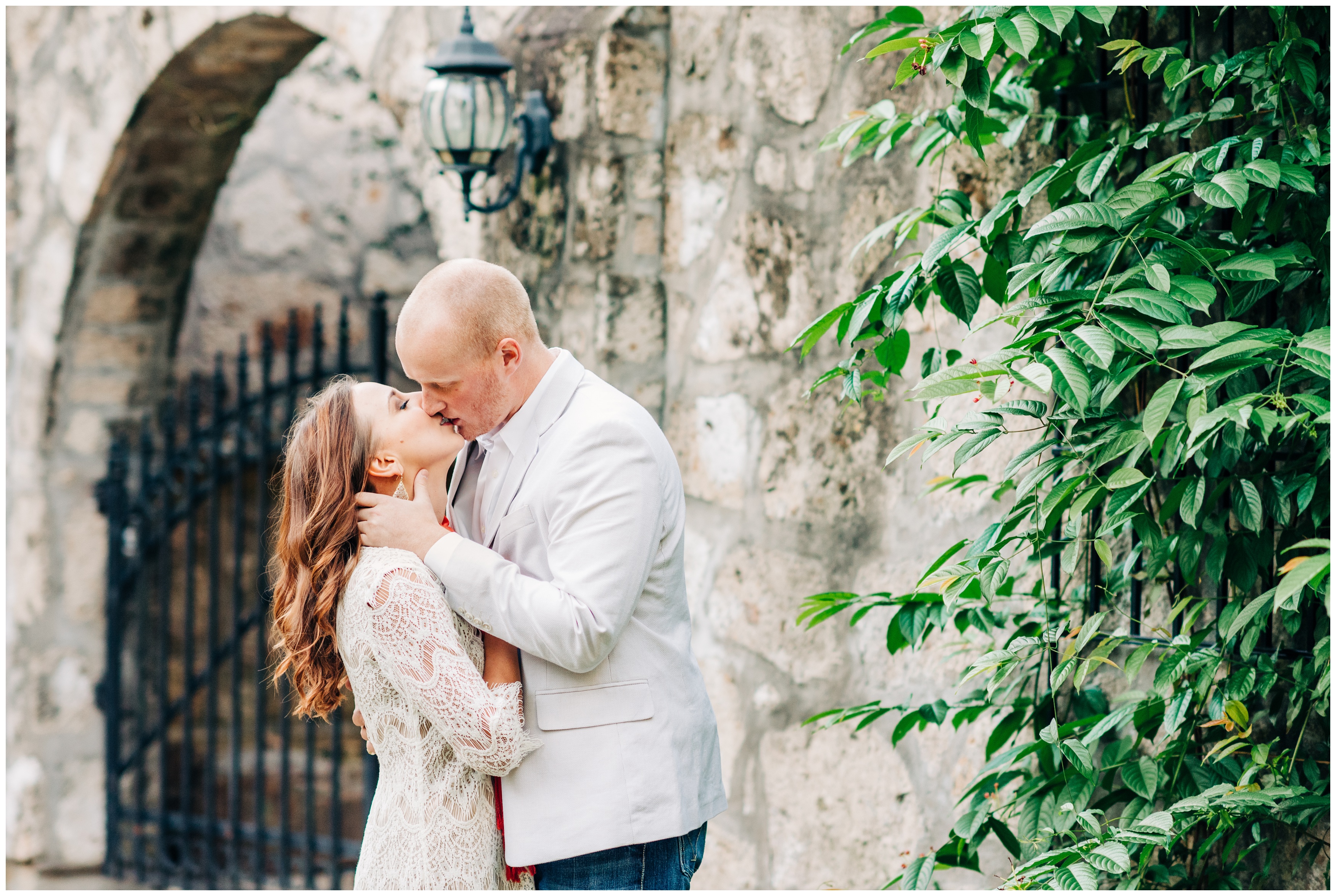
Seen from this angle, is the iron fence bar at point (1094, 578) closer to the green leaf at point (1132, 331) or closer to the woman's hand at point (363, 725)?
the green leaf at point (1132, 331)

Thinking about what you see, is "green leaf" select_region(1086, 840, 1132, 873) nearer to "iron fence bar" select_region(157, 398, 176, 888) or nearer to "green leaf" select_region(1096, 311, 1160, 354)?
"green leaf" select_region(1096, 311, 1160, 354)

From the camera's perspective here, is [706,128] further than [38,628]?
No

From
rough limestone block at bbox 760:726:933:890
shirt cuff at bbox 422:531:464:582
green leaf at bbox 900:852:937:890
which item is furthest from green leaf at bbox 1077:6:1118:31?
rough limestone block at bbox 760:726:933:890

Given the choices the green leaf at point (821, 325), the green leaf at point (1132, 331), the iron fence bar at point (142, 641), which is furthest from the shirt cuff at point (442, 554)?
the iron fence bar at point (142, 641)

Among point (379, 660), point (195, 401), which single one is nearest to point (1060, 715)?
point (379, 660)

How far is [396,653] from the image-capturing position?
1.61 meters

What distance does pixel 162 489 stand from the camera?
4148mm

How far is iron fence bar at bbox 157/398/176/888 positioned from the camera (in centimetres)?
402

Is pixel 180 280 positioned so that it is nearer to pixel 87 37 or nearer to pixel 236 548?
pixel 87 37

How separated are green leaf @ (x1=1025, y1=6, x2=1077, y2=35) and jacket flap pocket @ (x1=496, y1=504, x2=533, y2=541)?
37.3 inches

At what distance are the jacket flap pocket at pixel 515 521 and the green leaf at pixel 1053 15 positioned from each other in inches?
37.3

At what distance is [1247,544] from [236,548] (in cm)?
276

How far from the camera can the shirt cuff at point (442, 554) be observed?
1.64 m

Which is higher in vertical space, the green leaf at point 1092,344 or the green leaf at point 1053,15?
the green leaf at point 1053,15
